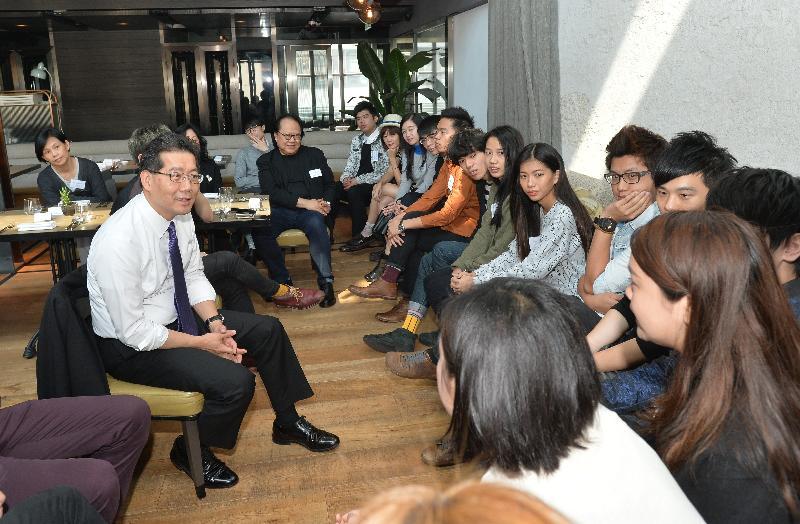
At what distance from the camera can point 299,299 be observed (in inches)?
178

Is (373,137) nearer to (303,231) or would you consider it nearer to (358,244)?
(358,244)

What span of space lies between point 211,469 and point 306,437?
0.42 m

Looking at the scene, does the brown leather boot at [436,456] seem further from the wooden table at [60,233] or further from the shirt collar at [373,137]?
the shirt collar at [373,137]

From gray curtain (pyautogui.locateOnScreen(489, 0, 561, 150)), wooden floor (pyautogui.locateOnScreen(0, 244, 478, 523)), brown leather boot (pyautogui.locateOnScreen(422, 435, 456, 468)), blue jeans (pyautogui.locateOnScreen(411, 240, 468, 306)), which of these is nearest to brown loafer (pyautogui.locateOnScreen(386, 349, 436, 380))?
wooden floor (pyautogui.locateOnScreen(0, 244, 478, 523))

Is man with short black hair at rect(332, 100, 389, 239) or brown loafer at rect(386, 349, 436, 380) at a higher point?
man with short black hair at rect(332, 100, 389, 239)

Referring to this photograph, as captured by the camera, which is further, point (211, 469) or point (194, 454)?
point (211, 469)

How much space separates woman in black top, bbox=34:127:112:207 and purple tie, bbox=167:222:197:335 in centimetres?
264

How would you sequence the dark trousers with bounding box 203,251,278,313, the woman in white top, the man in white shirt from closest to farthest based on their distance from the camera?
the woman in white top < the man in white shirt < the dark trousers with bounding box 203,251,278,313

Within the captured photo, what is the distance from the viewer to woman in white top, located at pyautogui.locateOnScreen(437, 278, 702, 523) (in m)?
0.99

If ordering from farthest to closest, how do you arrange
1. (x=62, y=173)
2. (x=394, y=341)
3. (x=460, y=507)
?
1. (x=62, y=173)
2. (x=394, y=341)
3. (x=460, y=507)

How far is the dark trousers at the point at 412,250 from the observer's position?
4.31 m

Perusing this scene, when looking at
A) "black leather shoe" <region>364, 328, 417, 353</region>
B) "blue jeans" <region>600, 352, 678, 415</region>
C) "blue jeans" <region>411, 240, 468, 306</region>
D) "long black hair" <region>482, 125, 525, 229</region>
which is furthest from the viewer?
"blue jeans" <region>411, 240, 468, 306</region>

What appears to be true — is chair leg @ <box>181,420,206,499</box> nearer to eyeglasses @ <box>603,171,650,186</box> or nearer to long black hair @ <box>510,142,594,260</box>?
long black hair @ <box>510,142,594,260</box>

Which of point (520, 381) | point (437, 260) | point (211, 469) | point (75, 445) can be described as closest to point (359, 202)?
point (437, 260)
